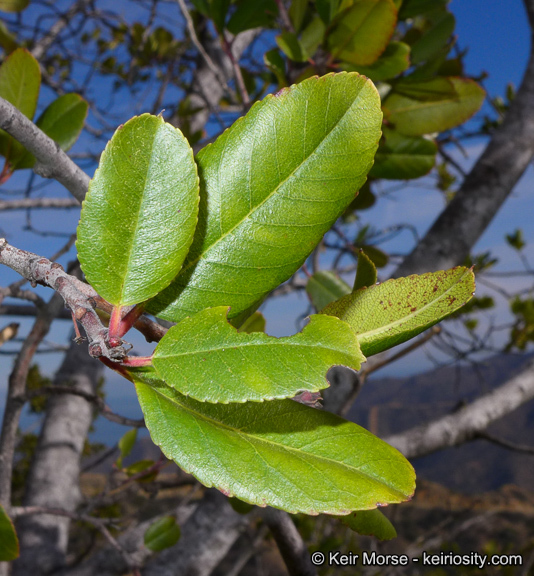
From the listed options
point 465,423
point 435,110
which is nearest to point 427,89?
point 435,110

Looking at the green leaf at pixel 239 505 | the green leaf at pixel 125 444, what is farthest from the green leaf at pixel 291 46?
the green leaf at pixel 125 444

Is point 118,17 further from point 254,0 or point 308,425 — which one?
point 308,425

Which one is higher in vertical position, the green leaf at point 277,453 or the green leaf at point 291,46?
the green leaf at point 291,46

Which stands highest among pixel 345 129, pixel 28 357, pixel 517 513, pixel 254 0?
pixel 254 0

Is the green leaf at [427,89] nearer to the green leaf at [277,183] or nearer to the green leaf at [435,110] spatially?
the green leaf at [435,110]

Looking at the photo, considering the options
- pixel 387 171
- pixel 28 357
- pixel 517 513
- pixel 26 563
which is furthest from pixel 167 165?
pixel 517 513

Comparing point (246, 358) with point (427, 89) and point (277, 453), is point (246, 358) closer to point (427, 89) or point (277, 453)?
point (277, 453)
